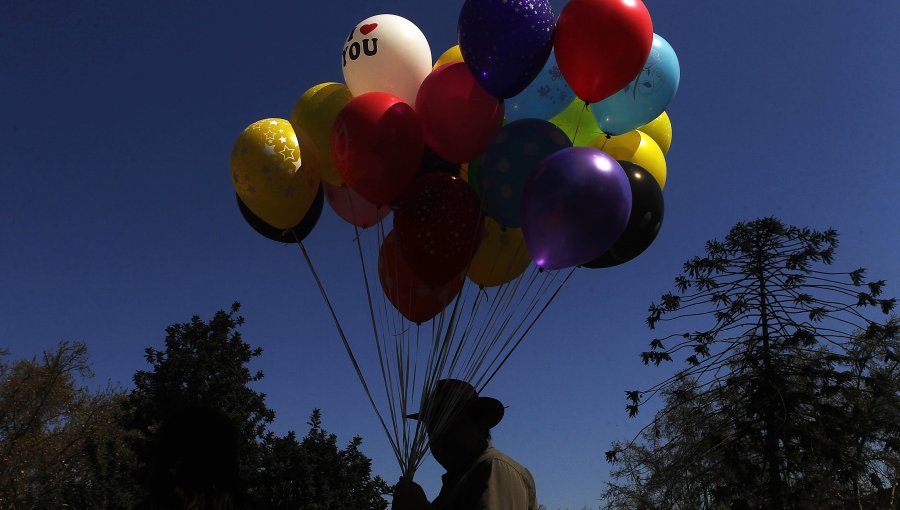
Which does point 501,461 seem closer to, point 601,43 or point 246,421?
point 601,43

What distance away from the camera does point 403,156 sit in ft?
16.1

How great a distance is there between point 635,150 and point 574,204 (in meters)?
1.41

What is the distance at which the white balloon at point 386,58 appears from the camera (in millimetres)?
5281

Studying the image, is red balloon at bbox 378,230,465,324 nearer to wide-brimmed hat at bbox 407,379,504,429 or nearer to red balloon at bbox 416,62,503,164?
red balloon at bbox 416,62,503,164

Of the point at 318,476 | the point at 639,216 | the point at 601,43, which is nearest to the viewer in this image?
the point at 601,43

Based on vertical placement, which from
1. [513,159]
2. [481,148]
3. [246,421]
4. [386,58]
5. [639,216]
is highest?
[246,421]

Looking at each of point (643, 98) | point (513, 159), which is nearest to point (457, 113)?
point (513, 159)

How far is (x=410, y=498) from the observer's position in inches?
131

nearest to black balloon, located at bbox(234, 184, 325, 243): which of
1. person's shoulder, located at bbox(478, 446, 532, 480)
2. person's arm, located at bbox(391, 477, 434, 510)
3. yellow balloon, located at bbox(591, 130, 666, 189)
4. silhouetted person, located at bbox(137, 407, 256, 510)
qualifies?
yellow balloon, located at bbox(591, 130, 666, 189)

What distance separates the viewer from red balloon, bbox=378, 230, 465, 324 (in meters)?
5.40

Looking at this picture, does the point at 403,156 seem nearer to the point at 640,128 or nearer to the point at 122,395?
the point at 640,128

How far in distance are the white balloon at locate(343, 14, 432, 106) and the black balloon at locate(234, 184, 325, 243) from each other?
959 mm

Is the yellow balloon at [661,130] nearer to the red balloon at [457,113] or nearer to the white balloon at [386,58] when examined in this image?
the red balloon at [457,113]

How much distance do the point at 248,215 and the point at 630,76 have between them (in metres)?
3.20
